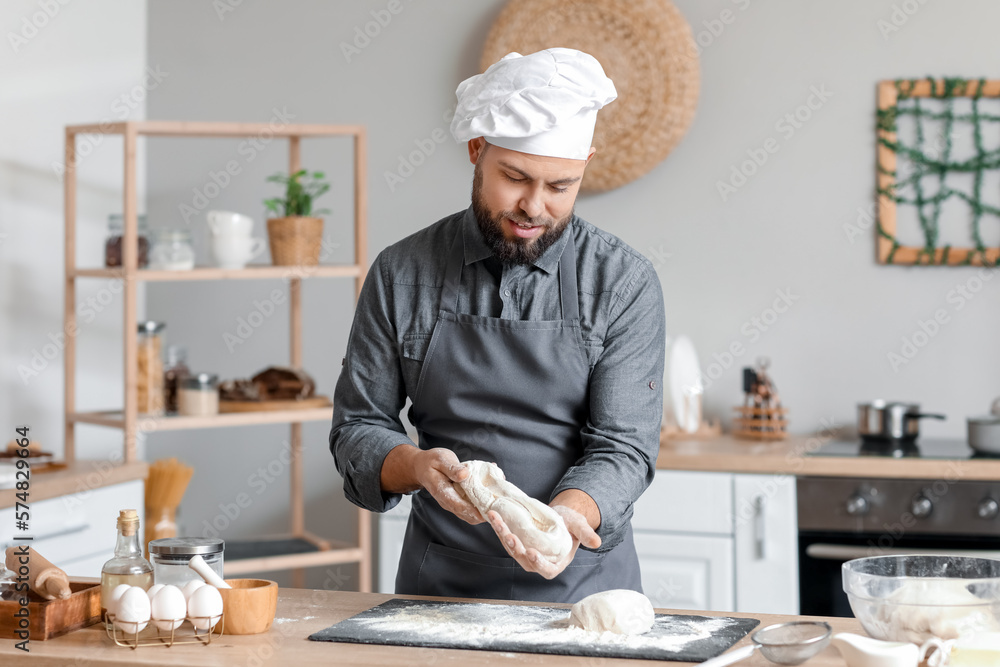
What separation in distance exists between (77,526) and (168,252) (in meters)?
0.75

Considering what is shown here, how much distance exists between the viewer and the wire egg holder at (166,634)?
4.09ft

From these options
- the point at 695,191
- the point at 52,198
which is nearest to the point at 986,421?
the point at 695,191

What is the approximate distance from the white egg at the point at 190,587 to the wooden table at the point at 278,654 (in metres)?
0.07

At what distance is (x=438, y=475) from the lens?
4.55ft

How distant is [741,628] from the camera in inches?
50.9

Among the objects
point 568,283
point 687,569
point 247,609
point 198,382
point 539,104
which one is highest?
point 539,104

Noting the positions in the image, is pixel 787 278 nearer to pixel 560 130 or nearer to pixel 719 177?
pixel 719 177

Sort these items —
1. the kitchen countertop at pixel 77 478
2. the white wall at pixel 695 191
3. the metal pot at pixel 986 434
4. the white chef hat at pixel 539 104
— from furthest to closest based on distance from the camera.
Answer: the white wall at pixel 695 191, the metal pot at pixel 986 434, the kitchen countertop at pixel 77 478, the white chef hat at pixel 539 104

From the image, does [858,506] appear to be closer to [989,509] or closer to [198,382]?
[989,509]

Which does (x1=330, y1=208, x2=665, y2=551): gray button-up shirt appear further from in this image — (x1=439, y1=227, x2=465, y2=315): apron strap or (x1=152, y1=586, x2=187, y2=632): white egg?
(x1=152, y1=586, x2=187, y2=632): white egg

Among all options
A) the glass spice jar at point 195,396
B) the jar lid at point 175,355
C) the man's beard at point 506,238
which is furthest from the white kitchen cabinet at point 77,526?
the man's beard at point 506,238

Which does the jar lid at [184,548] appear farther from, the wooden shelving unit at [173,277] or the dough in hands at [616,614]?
the wooden shelving unit at [173,277]

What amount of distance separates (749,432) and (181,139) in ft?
6.90

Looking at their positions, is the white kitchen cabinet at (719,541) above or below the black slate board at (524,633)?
below
